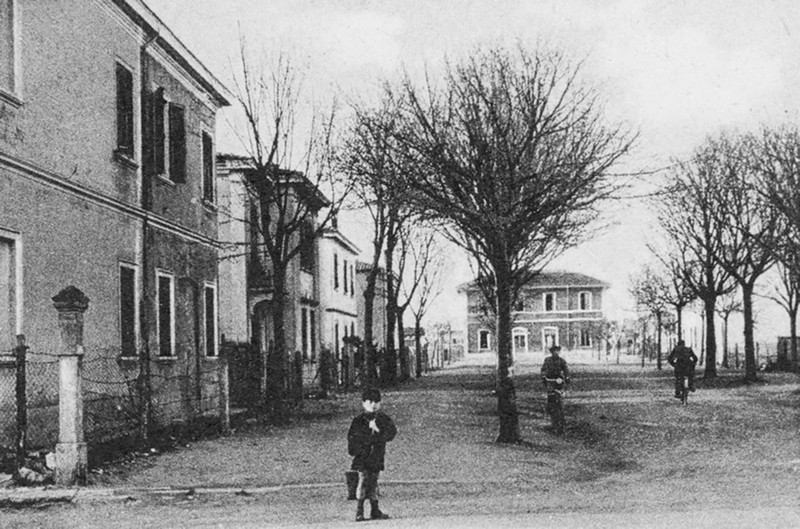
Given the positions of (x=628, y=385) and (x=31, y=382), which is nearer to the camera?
(x=31, y=382)

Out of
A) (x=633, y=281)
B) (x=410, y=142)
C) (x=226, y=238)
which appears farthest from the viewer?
(x=633, y=281)

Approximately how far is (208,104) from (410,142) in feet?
21.0

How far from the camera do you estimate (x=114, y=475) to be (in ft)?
38.8

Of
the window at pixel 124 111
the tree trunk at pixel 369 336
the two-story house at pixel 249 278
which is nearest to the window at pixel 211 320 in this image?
the two-story house at pixel 249 278

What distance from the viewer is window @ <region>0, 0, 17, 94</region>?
11688 mm

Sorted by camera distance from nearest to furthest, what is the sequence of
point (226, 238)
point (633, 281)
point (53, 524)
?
point (53, 524)
point (226, 238)
point (633, 281)

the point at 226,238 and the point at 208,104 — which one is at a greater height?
the point at 208,104

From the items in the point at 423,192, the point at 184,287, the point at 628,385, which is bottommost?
the point at 628,385

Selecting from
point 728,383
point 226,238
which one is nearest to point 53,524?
point 226,238

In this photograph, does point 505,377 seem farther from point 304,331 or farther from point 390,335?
point 390,335

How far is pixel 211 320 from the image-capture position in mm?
21391

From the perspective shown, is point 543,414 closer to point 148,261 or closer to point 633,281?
point 148,261

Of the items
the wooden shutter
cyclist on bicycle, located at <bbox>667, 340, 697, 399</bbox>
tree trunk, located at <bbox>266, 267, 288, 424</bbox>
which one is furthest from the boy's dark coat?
cyclist on bicycle, located at <bbox>667, 340, 697, 399</bbox>

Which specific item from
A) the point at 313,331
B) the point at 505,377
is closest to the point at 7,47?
the point at 505,377
